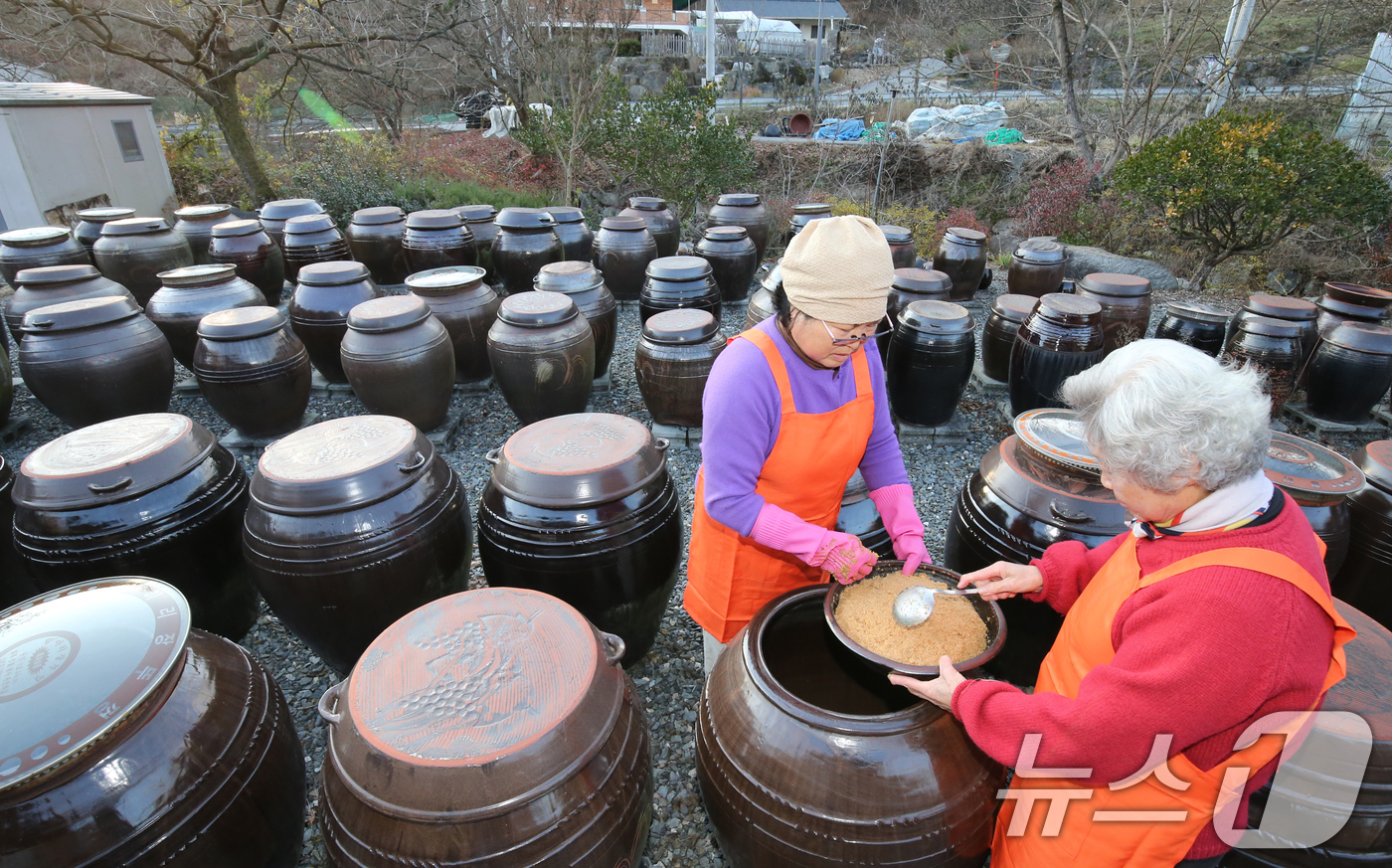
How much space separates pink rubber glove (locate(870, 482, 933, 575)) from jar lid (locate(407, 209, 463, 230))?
711 cm

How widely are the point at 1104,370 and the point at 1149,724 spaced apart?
0.71 metres

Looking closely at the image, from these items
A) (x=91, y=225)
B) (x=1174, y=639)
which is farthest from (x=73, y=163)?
(x=1174, y=639)

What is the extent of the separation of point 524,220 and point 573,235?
113cm

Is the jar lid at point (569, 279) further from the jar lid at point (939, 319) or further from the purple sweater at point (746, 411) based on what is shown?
the purple sweater at point (746, 411)

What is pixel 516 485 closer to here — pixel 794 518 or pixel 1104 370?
pixel 794 518

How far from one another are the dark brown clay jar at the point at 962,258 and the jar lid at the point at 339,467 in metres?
7.22

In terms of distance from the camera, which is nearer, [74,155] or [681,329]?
[681,329]

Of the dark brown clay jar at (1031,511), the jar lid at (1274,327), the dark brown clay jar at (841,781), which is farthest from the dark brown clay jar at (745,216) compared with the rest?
the dark brown clay jar at (841,781)

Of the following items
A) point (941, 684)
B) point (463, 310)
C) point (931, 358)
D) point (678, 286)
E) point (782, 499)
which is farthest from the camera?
point (678, 286)

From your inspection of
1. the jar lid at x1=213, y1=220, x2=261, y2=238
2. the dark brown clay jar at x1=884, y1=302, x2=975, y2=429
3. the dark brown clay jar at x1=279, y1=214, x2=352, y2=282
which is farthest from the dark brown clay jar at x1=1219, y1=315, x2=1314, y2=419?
the jar lid at x1=213, y1=220, x2=261, y2=238

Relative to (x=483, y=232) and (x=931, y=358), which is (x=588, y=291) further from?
(x=483, y=232)

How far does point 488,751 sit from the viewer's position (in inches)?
64.8

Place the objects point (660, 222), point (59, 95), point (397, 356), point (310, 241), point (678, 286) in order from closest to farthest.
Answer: point (397, 356)
point (678, 286)
point (310, 241)
point (660, 222)
point (59, 95)

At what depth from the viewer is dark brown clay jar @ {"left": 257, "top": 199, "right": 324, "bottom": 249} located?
29.2ft
